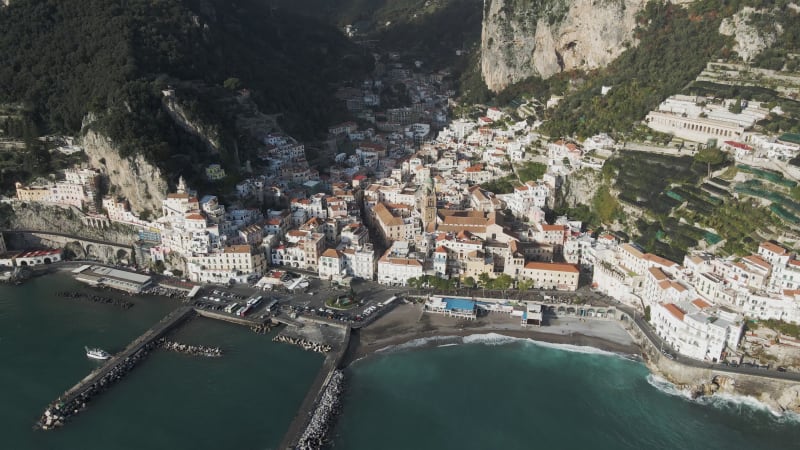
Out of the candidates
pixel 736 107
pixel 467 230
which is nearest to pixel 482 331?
pixel 467 230

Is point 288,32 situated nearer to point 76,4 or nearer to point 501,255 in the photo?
point 76,4

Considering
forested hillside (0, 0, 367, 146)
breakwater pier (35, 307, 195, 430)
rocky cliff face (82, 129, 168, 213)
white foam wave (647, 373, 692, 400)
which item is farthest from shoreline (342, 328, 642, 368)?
forested hillside (0, 0, 367, 146)

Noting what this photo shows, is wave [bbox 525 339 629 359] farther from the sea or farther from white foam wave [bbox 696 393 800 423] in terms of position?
white foam wave [bbox 696 393 800 423]

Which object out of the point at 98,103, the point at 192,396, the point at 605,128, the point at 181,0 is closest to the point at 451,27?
the point at 181,0

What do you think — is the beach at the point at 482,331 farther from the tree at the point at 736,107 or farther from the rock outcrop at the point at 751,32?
the rock outcrop at the point at 751,32

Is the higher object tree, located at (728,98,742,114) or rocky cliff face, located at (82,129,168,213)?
tree, located at (728,98,742,114)

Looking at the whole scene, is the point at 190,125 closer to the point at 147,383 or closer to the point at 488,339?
the point at 147,383

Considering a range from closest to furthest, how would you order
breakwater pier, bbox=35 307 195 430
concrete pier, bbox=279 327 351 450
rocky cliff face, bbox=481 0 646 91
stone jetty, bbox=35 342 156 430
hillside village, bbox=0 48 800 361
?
concrete pier, bbox=279 327 351 450 → stone jetty, bbox=35 342 156 430 → breakwater pier, bbox=35 307 195 430 → hillside village, bbox=0 48 800 361 → rocky cliff face, bbox=481 0 646 91
